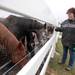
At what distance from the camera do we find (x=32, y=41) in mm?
3258

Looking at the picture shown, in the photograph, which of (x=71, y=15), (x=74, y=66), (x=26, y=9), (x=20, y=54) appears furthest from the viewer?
(x=74, y=66)

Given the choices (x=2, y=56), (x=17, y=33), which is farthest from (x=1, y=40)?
(x=17, y=33)

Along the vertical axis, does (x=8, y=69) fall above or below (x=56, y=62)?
above

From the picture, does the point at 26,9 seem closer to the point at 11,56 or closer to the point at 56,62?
the point at 11,56

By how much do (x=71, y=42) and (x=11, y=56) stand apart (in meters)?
3.84

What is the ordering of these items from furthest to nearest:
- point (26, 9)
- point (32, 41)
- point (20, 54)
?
point (32, 41), point (26, 9), point (20, 54)

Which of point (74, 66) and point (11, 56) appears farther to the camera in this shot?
point (74, 66)

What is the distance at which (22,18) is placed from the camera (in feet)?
9.17

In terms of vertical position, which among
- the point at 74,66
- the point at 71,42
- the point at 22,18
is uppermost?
the point at 22,18

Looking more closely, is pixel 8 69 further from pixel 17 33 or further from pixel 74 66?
pixel 74 66

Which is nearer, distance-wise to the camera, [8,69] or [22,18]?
[8,69]

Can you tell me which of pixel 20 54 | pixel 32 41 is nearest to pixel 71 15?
pixel 32 41

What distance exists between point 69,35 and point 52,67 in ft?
2.84

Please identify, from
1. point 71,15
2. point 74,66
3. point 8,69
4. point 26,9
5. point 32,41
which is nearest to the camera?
point 8,69
